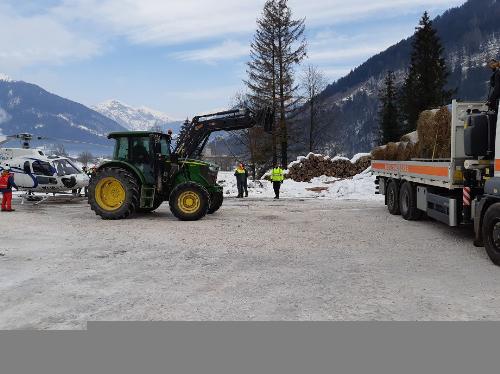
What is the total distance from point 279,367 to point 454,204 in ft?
20.6

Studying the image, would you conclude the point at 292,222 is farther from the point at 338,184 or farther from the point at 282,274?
the point at 338,184

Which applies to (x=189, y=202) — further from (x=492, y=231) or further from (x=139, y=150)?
(x=492, y=231)

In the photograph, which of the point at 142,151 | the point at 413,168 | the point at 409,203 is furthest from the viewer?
the point at 142,151

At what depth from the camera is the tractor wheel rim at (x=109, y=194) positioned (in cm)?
1278

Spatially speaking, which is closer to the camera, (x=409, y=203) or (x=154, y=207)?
(x=409, y=203)

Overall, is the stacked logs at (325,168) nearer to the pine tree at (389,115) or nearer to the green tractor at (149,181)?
the green tractor at (149,181)

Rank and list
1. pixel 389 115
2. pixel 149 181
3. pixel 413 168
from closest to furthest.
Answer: pixel 413 168
pixel 149 181
pixel 389 115

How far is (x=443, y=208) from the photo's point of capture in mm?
9320

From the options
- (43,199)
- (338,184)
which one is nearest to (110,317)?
(43,199)

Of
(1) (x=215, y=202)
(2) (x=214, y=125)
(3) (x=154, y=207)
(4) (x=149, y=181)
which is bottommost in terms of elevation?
(3) (x=154, y=207)

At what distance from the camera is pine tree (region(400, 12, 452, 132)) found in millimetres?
Answer: 37125

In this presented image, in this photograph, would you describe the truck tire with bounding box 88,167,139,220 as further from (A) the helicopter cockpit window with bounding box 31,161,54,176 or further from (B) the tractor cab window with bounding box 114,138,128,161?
(A) the helicopter cockpit window with bounding box 31,161,54,176

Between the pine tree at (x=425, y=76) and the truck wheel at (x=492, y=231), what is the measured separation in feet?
103

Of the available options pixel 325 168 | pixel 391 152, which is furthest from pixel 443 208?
pixel 325 168
